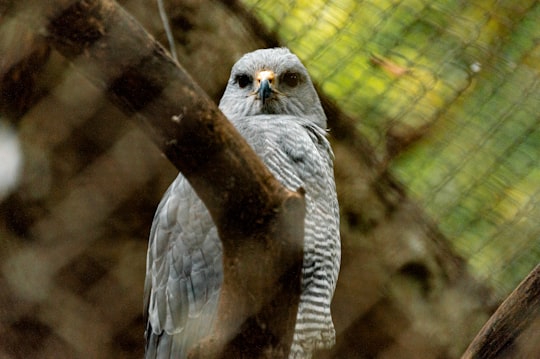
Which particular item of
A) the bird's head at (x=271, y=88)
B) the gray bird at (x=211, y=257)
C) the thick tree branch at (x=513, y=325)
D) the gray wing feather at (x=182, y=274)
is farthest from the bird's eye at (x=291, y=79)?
the thick tree branch at (x=513, y=325)

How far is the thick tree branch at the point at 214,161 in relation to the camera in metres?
1.09

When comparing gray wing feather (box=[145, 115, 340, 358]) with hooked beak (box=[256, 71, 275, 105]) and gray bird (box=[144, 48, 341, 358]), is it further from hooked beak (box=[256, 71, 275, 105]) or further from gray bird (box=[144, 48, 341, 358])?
hooked beak (box=[256, 71, 275, 105])

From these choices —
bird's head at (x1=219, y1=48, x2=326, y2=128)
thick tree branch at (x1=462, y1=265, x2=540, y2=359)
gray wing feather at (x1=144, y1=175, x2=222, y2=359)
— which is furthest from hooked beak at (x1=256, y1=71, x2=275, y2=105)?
thick tree branch at (x1=462, y1=265, x2=540, y2=359)

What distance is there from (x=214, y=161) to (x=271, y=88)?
3.43 feet

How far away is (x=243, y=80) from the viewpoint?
2.27m

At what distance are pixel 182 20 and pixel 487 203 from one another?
1.16 meters

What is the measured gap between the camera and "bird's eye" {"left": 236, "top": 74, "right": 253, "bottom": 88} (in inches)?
88.7

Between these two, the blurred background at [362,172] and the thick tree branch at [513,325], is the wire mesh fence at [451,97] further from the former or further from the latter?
the thick tree branch at [513,325]

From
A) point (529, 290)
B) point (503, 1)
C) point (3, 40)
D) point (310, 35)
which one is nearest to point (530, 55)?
point (503, 1)

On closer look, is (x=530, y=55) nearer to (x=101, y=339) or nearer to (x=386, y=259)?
(x=386, y=259)

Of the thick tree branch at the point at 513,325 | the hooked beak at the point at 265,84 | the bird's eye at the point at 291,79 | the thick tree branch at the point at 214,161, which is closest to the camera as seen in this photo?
the thick tree branch at the point at 214,161

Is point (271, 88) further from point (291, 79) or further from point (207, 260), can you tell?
point (207, 260)

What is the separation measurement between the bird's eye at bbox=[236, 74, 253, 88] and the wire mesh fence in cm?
23

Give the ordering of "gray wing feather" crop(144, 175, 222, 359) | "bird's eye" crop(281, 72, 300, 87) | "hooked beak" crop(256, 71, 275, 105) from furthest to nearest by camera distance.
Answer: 1. "bird's eye" crop(281, 72, 300, 87)
2. "hooked beak" crop(256, 71, 275, 105)
3. "gray wing feather" crop(144, 175, 222, 359)
